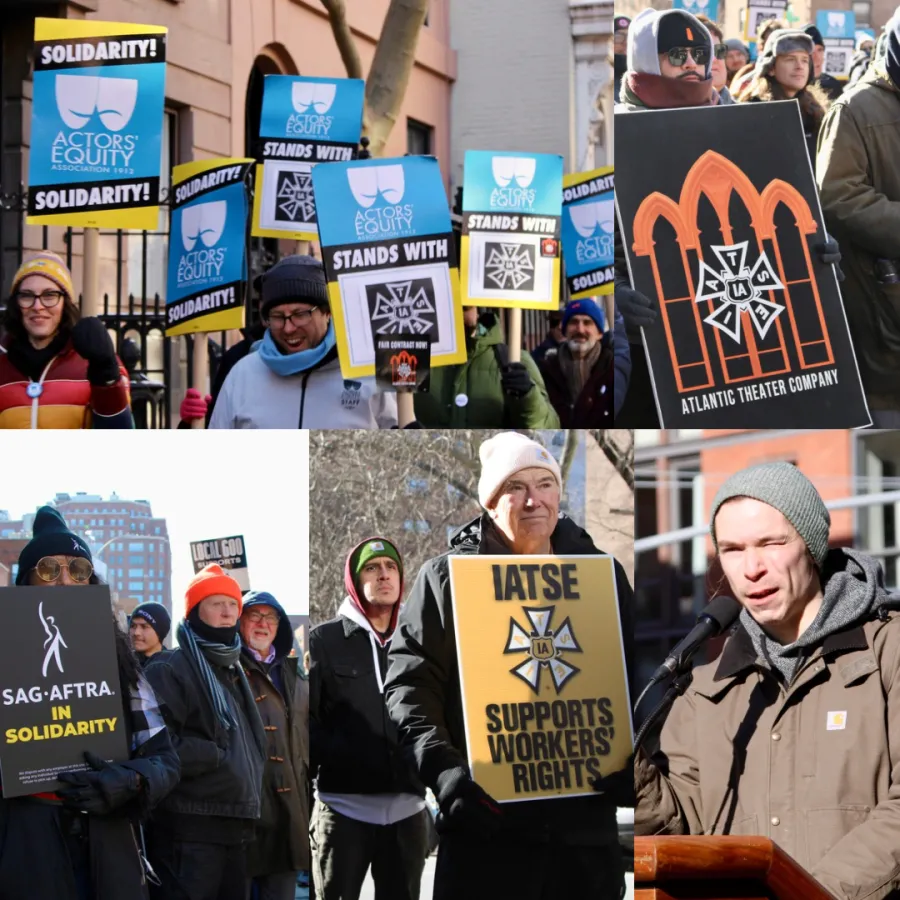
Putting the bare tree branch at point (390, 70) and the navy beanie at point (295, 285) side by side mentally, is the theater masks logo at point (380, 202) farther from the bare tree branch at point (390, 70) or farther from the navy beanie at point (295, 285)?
the bare tree branch at point (390, 70)

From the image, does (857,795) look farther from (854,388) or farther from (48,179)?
(48,179)

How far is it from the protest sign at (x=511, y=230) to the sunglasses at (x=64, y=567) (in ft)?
8.25

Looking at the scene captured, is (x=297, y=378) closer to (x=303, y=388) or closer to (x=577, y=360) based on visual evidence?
(x=303, y=388)

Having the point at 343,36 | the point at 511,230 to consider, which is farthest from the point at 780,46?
the point at 343,36

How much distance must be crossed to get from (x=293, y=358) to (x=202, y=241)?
1433 mm

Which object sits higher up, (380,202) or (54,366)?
(380,202)

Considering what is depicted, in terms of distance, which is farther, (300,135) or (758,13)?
(300,135)

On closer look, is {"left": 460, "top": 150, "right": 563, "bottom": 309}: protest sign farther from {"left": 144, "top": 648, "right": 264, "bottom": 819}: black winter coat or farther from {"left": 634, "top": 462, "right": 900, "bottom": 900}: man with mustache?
{"left": 144, "top": 648, "right": 264, "bottom": 819}: black winter coat

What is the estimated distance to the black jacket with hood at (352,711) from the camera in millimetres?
4086

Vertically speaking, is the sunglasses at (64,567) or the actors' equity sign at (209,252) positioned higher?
the actors' equity sign at (209,252)

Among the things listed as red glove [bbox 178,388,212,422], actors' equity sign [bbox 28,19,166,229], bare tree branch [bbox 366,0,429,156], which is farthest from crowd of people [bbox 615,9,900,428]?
bare tree branch [bbox 366,0,429,156]

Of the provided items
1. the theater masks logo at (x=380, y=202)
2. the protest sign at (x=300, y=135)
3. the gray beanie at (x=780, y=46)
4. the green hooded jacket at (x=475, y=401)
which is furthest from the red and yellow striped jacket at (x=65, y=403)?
the protest sign at (x=300, y=135)

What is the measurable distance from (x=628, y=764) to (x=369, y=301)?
1.82 metres

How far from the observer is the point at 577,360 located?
700 cm
